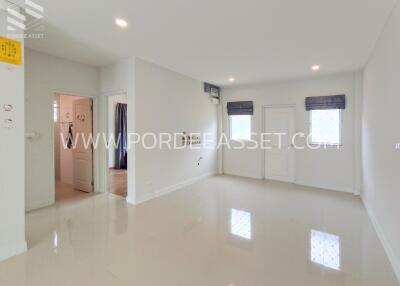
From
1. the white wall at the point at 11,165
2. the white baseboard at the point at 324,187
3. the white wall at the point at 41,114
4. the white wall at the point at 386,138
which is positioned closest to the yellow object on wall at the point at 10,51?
the white wall at the point at 11,165

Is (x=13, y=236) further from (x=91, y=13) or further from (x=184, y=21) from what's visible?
(x=184, y=21)

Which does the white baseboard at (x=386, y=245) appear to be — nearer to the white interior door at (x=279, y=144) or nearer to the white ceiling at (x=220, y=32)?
the white interior door at (x=279, y=144)

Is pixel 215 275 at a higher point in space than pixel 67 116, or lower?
lower

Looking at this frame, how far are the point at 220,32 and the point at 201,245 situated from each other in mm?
2699

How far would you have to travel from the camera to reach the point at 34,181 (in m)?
3.67

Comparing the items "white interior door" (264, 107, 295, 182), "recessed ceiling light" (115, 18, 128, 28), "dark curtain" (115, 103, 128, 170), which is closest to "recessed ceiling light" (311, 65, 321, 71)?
"white interior door" (264, 107, 295, 182)

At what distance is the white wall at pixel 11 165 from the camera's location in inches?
87.8

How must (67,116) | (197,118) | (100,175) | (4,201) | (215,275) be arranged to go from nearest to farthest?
1. (215,275)
2. (4,201)
3. (100,175)
4. (67,116)
5. (197,118)

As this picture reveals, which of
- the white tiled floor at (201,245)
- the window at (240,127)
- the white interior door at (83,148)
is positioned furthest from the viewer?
the window at (240,127)

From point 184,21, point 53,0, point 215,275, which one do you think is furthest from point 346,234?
point 53,0

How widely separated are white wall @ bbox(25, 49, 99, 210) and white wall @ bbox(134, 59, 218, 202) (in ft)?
4.71

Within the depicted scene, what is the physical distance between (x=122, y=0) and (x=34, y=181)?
3265 millimetres

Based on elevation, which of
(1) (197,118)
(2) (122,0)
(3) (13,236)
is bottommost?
(3) (13,236)

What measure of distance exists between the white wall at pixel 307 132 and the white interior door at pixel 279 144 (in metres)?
0.16
